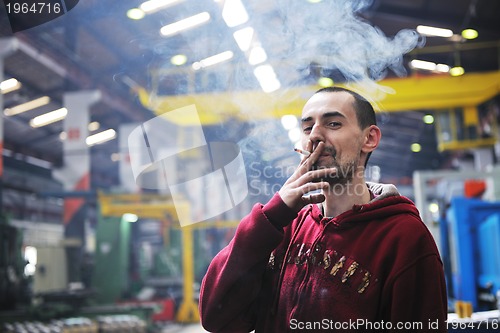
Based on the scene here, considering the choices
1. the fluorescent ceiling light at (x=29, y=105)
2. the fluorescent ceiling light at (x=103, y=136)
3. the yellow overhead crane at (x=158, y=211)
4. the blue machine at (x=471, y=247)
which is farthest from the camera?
the fluorescent ceiling light at (x=103, y=136)

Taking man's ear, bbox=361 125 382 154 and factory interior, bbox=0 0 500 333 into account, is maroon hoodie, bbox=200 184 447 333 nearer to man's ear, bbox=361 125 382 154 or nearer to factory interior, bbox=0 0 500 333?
man's ear, bbox=361 125 382 154

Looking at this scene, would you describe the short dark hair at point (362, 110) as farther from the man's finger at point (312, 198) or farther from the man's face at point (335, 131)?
the man's finger at point (312, 198)

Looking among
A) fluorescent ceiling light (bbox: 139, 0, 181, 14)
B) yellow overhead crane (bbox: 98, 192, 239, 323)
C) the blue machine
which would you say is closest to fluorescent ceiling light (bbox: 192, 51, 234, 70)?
fluorescent ceiling light (bbox: 139, 0, 181, 14)

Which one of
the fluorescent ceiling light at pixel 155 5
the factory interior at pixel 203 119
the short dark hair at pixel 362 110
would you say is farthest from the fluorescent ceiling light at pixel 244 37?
the short dark hair at pixel 362 110

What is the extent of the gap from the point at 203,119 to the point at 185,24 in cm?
64

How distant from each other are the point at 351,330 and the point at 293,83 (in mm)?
957

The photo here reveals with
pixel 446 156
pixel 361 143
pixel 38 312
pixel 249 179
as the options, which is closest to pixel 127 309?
pixel 38 312

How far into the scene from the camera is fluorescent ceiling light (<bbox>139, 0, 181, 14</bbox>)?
1.72m

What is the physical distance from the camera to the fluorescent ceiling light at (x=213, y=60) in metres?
1.86

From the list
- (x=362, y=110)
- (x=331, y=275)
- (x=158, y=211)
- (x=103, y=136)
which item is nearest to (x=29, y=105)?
(x=103, y=136)

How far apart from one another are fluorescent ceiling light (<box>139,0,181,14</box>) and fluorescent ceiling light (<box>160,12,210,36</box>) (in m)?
0.07

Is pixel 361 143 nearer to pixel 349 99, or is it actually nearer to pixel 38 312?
pixel 349 99

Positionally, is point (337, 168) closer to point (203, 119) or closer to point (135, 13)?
point (135, 13)

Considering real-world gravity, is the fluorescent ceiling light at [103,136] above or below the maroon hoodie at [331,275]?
above
